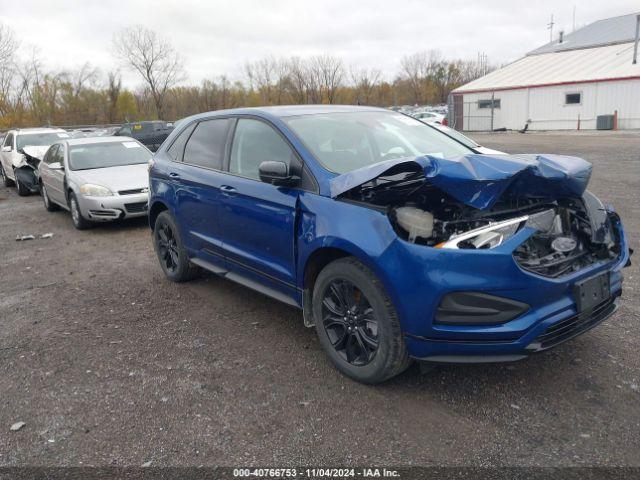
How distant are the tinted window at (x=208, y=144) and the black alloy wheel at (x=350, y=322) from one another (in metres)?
1.74

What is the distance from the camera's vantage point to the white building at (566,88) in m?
26.6

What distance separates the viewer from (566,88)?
2842cm

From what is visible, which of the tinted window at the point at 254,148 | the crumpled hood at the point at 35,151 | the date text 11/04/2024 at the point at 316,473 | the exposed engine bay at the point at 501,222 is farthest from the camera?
the crumpled hood at the point at 35,151

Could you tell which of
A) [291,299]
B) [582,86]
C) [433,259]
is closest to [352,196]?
[433,259]

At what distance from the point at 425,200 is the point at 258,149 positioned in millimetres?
1601

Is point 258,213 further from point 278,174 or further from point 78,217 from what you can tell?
point 78,217

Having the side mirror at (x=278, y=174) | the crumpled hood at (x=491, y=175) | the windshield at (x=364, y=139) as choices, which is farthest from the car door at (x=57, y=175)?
the crumpled hood at (x=491, y=175)

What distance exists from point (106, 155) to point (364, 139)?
6901 mm

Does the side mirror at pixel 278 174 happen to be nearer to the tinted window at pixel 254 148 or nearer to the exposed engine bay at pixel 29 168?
the tinted window at pixel 254 148

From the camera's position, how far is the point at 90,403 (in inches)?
131

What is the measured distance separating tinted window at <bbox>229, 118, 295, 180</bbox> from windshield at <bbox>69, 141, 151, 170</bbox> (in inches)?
225

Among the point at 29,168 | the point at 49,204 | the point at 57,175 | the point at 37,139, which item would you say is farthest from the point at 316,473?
the point at 37,139

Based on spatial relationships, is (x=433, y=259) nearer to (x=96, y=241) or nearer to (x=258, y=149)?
(x=258, y=149)

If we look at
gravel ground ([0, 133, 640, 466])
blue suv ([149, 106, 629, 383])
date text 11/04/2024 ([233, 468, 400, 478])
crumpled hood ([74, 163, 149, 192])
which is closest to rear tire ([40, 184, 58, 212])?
crumpled hood ([74, 163, 149, 192])
